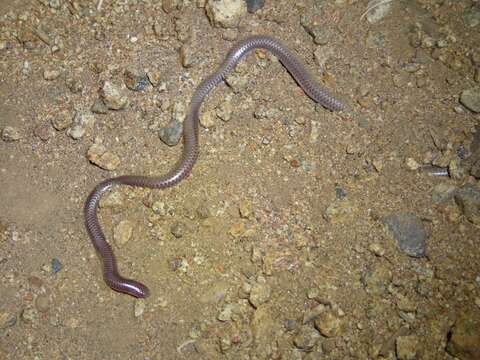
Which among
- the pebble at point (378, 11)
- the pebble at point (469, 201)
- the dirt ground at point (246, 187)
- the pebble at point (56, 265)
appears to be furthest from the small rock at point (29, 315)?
the pebble at point (378, 11)

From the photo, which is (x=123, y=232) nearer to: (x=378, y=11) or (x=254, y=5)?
(x=254, y=5)

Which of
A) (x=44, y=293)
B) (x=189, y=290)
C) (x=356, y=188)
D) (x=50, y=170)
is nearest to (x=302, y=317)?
(x=189, y=290)

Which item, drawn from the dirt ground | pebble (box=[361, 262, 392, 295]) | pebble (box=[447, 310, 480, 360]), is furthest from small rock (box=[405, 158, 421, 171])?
pebble (box=[447, 310, 480, 360])

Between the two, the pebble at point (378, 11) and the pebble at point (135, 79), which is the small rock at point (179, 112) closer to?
the pebble at point (135, 79)

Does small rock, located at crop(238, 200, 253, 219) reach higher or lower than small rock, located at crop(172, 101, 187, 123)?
lower

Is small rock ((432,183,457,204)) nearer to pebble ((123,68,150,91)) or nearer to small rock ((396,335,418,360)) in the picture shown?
small rock ((396,335,418,360))

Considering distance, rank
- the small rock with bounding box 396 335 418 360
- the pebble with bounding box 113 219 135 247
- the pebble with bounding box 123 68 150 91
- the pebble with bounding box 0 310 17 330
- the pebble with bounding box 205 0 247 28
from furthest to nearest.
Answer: the pebble with bounding box 205 0 247 28 < the pebble with bounding box 123 68 150 91 < the pebble with bounding box 113 219 135 247 < the pebble with bounding box 0 310 17 330 < the small rock with bounding box 396 335 418 360

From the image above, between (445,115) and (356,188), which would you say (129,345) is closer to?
(356,188)
